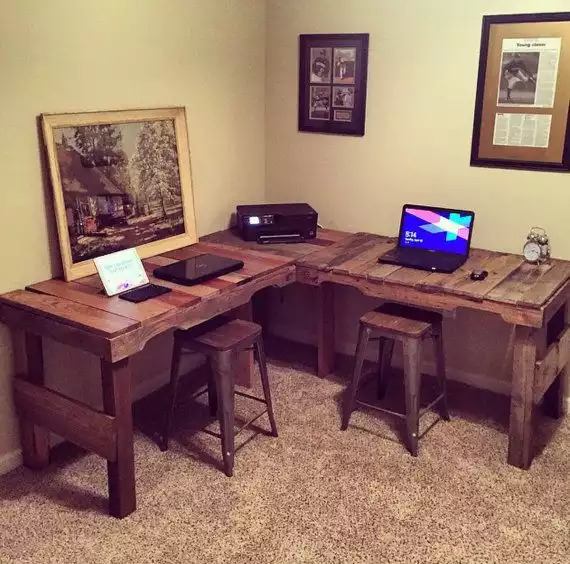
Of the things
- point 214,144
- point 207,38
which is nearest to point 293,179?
point 214,144

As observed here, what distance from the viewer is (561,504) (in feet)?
8.07

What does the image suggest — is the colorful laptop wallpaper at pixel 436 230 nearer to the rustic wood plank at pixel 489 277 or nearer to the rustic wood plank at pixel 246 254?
the rustic wood plank at pixel 489 277

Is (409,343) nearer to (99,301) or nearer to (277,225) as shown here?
(277,225)

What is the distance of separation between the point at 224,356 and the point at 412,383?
761 millimetres

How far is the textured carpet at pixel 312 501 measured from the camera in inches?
87.9

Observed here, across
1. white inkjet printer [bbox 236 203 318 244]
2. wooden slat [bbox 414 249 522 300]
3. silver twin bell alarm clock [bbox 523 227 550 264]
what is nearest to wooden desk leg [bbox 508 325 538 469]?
wooden slat [bbox 414 249 522 300]

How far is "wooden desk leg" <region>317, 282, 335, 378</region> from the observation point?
11.2ft

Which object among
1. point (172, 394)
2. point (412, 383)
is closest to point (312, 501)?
point (412, 383)

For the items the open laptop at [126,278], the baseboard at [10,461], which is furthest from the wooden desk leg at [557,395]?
the baseboard at [10,461]

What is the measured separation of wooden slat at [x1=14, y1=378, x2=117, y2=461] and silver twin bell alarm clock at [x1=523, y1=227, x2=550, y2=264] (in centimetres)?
182

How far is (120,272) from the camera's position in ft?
8.37

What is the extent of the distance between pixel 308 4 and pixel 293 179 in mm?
870

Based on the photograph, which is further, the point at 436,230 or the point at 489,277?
the point at 436,230

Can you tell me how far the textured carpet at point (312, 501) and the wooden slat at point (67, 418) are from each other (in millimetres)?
244
